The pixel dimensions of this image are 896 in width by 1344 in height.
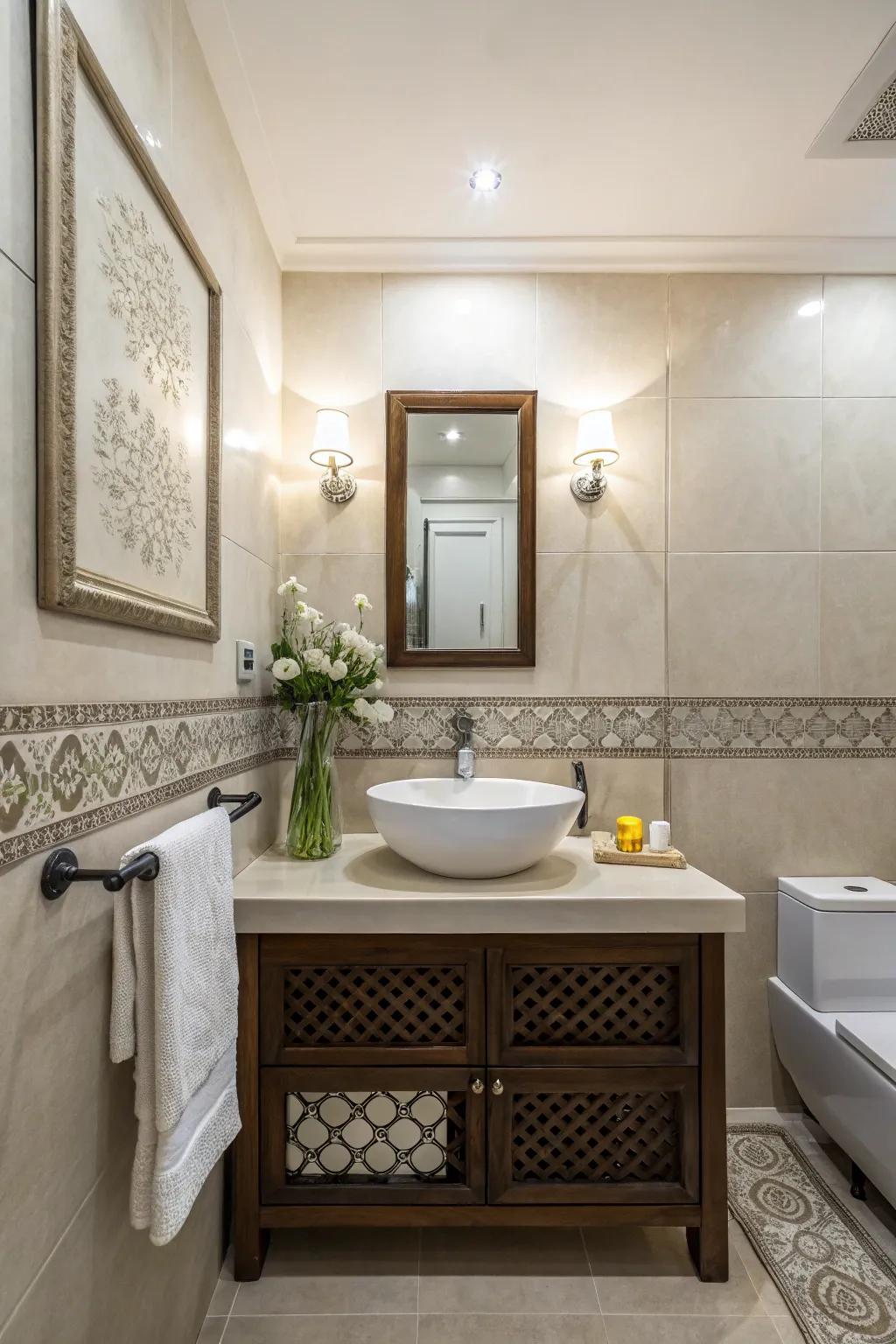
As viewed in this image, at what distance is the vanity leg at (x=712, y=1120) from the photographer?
4.46ft

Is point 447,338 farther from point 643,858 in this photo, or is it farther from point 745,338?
point 643,858

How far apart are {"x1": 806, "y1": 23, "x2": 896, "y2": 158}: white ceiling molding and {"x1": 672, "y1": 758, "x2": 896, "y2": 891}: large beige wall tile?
4.93ft

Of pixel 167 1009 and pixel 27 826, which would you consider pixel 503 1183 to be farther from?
pixel 27 826

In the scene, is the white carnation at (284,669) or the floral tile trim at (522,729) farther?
the floral tile trim at (522,729)

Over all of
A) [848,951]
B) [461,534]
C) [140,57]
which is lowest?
[848,951]

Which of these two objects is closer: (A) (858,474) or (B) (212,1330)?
(B) (212,1330)

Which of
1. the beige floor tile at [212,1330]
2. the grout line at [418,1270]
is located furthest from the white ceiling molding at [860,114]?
the beige floor tile at [212,1330]

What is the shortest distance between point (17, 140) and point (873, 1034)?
2.15 metres

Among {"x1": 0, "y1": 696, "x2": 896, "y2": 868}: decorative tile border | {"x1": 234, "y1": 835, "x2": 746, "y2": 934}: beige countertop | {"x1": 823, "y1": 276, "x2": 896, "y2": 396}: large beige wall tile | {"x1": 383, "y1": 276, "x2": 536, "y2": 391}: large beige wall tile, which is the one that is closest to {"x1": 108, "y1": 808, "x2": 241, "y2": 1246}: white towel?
{"x1": 234, "y1": 835, "x2": 746, "y2": 934}: beige countertop

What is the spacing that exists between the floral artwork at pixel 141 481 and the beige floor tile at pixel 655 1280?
65.0 inches

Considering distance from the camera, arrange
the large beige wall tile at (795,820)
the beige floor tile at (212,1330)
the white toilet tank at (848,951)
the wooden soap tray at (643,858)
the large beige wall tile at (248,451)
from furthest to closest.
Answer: the large beige wall tile at (795,820) < the white toilet tank at (848,951) < the wooden soap tray at (643,858) < the large beige wall tile at (248,451) < the beige floor tile at (212,1330)

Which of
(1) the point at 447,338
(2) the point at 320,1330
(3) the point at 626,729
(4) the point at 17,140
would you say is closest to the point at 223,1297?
(2) the point at 320,1330

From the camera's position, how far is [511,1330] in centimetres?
127

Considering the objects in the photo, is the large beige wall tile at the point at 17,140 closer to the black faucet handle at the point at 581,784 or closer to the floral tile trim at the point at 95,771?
the floral tile trim at the point at 95,771
